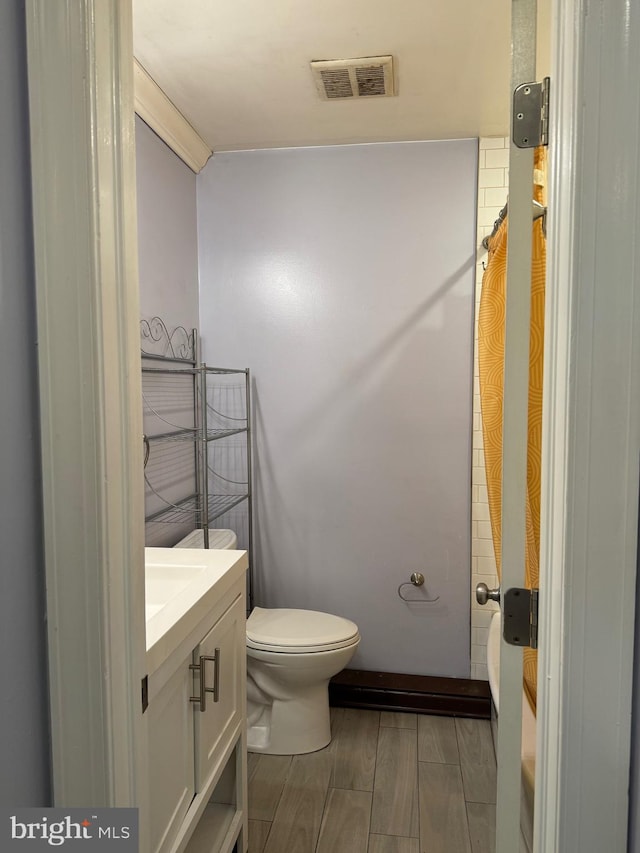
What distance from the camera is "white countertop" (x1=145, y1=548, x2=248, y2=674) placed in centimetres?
118

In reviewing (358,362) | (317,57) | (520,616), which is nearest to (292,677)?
(358,362)

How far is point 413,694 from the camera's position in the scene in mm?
2672

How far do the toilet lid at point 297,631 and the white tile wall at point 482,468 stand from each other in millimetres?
638

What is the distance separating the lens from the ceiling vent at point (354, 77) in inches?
78.7

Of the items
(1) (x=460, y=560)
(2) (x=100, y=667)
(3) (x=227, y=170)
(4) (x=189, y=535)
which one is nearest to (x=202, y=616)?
(2) (x=100, y=667)

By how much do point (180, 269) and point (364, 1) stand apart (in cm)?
130

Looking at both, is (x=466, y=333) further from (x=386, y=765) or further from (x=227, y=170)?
(x=386, y=765)

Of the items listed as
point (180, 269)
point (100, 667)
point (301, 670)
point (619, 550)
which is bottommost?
point (301, 670)

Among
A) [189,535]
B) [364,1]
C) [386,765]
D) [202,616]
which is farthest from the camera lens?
[189,535]

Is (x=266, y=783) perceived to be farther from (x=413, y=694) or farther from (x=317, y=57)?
(x=317, y=57)

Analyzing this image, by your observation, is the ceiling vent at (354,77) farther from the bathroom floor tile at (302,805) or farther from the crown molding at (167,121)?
the bathroom floor tile at (302,805)

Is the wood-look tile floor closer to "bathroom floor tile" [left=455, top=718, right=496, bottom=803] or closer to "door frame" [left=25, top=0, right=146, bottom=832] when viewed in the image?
"bathroom floor tile" [left=455, top=718, right=496, bottom=803]

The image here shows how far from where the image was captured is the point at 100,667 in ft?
2.65

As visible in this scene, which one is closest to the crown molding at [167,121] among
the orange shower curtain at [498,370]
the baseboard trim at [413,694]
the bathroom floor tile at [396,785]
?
the orange shower curtain at [498,370]
